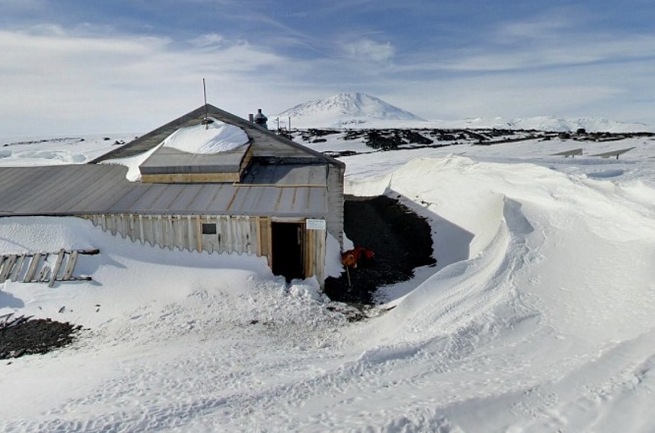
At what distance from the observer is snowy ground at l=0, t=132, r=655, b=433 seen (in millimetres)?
7250

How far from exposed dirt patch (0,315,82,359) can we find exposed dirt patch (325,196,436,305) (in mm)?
7692

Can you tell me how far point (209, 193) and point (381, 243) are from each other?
26.5 ft

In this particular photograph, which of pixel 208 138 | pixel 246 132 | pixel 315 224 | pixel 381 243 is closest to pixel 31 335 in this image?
pixel 315 224

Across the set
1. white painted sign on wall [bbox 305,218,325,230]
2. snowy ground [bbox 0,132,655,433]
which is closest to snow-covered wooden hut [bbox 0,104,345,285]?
white painted sign on wall [bbox 305,218,325,230]

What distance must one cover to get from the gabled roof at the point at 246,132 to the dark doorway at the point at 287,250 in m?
3.74

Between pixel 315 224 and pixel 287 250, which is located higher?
pixel 315 224

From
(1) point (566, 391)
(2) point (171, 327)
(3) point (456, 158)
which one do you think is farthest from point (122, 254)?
(3) point (456, 158)

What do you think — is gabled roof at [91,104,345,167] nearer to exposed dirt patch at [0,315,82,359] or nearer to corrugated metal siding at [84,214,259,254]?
corrugated metal siding at [84,214,259,254]

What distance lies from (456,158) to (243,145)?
58.0 feet

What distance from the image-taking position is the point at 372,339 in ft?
36.5

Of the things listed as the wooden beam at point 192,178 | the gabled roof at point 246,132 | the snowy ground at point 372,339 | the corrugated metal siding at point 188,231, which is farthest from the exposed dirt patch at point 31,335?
the gabled roof at point 246,132

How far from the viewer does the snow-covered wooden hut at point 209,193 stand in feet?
48.2

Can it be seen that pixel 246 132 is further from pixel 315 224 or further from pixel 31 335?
pixel 31 335

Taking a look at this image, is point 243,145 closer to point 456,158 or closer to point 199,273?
point 199,273
